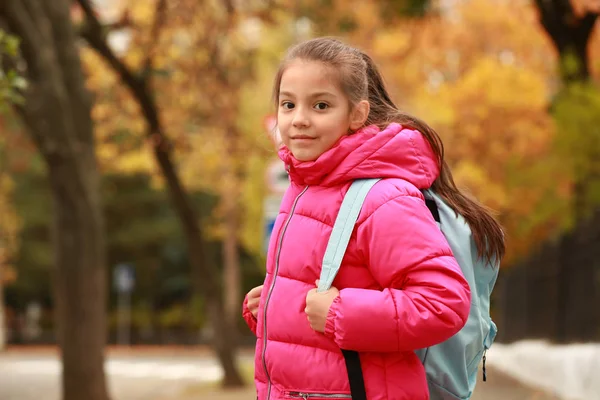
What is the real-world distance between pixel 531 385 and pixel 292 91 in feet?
40.9

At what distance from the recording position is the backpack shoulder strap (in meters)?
2.91

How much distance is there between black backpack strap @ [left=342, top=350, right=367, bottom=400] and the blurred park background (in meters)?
1.00

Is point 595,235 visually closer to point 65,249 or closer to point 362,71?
point 65,249

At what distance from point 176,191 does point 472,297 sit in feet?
52.6

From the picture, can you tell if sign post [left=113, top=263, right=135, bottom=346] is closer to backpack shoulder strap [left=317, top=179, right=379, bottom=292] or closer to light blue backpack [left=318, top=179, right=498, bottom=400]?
light blue backpack [left=318, top=179, right=498, bottom=400]

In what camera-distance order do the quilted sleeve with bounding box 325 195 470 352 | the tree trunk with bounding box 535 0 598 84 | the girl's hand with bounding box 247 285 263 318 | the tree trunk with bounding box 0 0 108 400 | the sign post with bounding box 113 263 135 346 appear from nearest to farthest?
1. the quilted sleeve with bounding box 325 195 470 352
2. the girl's hand with bounding box 247 285 263 318
3. the tree trunk with bounding box 0 0 108 400
4. the tree trunk with bounding box 535 0 598 84
5. the sign post with bounding box 113 263 135 346

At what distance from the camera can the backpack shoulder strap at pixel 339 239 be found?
9.55ft

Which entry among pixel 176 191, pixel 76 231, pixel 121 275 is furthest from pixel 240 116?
pixel 121 275

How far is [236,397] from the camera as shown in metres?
17.3

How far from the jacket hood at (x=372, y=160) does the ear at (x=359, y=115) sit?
3cm

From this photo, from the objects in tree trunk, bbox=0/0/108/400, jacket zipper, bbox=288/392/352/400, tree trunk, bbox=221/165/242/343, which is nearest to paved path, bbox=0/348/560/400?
tree trunk, bbox=0/0/108/400

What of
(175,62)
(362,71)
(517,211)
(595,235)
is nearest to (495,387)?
(595,235)

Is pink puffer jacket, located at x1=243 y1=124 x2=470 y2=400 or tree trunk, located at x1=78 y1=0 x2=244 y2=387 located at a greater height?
pink puffer jacket, located at x1=243 y1=124 x2=470 y2=400

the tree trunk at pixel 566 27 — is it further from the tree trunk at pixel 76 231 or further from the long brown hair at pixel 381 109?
the long brown hair at pixel 381 109
